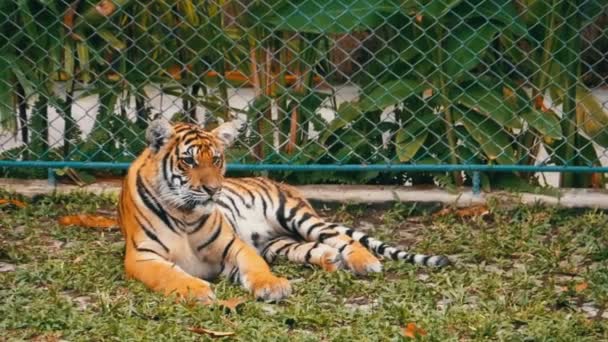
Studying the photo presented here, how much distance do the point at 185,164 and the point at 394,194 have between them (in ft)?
5.84

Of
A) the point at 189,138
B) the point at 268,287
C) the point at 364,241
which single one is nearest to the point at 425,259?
the point at 364,241

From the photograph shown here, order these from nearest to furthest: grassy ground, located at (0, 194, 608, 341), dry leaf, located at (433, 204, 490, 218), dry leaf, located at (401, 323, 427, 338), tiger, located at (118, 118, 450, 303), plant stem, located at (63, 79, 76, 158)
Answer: dry leaf, located at (401, 323, 427, 338)
grassy ground, located at (0, 194, 608, 341)
tiger, located at (118, 118, 450, 303)
dry leaf, located at (433, 204, 490, 218)
plant stem, located at (63, 79, 76, 158)

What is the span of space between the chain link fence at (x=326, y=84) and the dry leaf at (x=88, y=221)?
37cm

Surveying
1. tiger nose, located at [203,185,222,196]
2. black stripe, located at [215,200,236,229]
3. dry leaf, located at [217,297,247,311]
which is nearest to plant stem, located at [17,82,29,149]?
black stripe, located at [215,200,236,229]

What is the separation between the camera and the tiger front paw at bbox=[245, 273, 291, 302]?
6234mm

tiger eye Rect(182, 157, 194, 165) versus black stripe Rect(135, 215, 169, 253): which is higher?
tiger eye Rect(182, 157, 194, 165)

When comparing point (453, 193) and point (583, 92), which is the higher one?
point (583, 92)

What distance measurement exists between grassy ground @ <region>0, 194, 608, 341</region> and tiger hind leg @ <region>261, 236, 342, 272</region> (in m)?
0.09

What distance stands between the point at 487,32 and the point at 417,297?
214 centimetres

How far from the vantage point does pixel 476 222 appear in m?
7.70

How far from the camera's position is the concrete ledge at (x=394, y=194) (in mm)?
7867

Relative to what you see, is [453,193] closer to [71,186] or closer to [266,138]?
[266,138]

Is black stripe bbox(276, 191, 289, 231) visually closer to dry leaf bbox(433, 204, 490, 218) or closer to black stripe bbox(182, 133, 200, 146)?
black stripe bbox(182, 133, 200, 146)

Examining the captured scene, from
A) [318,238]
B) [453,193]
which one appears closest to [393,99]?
[453,193]
